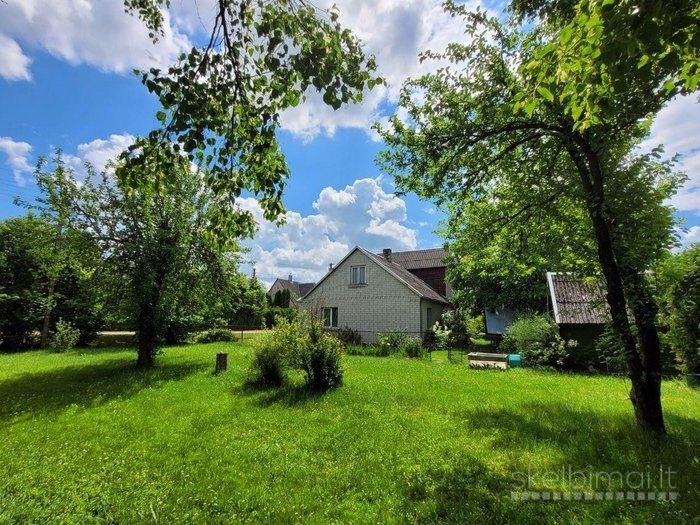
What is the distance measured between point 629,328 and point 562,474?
9.77ft

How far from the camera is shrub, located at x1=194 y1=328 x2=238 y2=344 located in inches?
1021

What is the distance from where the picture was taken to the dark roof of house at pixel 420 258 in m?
39.1

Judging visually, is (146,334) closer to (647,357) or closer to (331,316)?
(647,357)

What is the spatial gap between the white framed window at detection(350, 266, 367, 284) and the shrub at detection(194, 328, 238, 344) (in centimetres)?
1025

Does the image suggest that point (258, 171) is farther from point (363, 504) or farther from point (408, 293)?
point (408, 293)

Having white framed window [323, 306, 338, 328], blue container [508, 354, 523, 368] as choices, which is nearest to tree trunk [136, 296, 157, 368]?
white framed window [323, 306, 338, 328]

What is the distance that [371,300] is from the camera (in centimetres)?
2645

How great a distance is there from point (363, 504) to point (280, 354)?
6.52m

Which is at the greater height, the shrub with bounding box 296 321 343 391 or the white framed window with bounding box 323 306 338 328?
the white framed window with bounding box 323 306 338 328

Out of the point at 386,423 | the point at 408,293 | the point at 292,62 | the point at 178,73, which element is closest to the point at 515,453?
the point at 386,423

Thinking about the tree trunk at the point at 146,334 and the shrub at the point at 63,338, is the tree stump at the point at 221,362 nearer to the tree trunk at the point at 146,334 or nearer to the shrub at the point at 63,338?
the tree trunk at the point at 146,334

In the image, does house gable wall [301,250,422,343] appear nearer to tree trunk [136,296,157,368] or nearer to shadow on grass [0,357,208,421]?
tree trunk [136,296,157,368]

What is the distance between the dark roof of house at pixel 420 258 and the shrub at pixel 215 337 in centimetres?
1832

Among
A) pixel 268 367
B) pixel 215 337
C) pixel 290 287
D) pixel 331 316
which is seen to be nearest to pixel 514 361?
pixel 268 367
